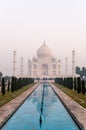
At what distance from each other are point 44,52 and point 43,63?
256cm

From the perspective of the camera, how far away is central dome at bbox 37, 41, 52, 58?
6625 centimetres

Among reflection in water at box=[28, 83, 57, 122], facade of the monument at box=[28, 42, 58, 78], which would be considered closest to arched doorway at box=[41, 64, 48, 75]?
facade of the monument at box=[28, 42, 58, 78]

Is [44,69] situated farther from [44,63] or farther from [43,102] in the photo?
[43,102]

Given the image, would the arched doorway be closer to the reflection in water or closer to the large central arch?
the large central arch

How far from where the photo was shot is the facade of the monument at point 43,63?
66312 millimetres


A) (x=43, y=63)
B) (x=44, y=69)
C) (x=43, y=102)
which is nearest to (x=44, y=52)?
(x=43, y=63)

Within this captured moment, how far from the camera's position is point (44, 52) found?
2611 inches

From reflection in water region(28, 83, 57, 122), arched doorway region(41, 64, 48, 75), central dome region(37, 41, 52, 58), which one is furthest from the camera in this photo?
arched doorway region(41, 64, 48, 75)

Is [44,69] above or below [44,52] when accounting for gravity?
below

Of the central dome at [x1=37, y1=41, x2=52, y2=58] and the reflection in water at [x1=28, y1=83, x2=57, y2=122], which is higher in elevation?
the central dome at [x1=37, y1=41, x2=52, y2=58]

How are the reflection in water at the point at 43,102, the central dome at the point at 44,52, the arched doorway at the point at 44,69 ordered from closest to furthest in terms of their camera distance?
the reflection in water at the point at 43,102, the central dome at the point at 44,52, the arched doorway at the point at 44,69

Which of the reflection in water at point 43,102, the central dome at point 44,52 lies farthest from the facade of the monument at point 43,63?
the reflection in water at point 43,102

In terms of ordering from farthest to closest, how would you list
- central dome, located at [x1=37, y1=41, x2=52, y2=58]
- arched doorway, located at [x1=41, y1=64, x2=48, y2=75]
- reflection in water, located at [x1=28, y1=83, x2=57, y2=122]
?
arched doorway, located at [x1=41, y1=64, x2=48, y2=75] < central dome, located at [x1=37, y1=41, x2=52, y2=58] < reflection in water, located at [x1=28, y1=83, x2=57, y2=122]

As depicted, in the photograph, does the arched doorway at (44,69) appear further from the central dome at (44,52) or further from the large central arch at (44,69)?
the central dome at (44,52)
